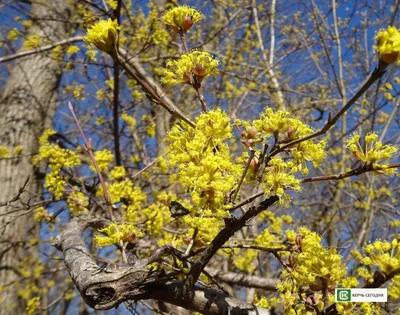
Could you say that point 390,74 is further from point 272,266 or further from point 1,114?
point 1,114

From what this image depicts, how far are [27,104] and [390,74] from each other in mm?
4483

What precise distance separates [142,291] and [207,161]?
441 millimetres

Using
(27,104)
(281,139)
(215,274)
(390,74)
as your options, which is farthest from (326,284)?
(390,74)

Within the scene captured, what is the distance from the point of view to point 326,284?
53.4 inches

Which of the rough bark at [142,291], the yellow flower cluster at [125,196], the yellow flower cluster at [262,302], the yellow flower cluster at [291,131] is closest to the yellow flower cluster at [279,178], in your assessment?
the yellow flower cluster at [291,131]

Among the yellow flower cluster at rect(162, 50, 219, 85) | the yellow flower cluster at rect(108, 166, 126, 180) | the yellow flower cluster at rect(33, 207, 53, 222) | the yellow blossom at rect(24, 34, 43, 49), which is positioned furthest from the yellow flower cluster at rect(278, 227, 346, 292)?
the yellow blossom at rect(24, 34, 43, 49)

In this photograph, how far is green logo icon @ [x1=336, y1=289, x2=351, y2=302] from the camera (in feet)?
4.27

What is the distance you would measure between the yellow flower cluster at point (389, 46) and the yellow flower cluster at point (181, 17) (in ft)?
2.64

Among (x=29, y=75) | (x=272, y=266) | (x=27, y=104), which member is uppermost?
(x=29, y=75)

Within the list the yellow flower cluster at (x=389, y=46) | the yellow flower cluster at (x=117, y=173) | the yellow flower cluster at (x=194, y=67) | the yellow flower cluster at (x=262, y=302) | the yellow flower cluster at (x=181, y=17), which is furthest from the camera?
the yellow flower cluster at (x=117, y=173)

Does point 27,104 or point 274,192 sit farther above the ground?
point 27,104

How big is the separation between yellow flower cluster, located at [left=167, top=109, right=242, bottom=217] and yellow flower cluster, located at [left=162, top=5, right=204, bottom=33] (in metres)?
0.48

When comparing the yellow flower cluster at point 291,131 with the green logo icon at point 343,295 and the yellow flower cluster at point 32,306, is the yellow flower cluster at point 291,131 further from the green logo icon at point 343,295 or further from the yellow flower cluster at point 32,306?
the yellow flower cluster at point 32,306

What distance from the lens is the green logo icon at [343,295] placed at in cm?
130
